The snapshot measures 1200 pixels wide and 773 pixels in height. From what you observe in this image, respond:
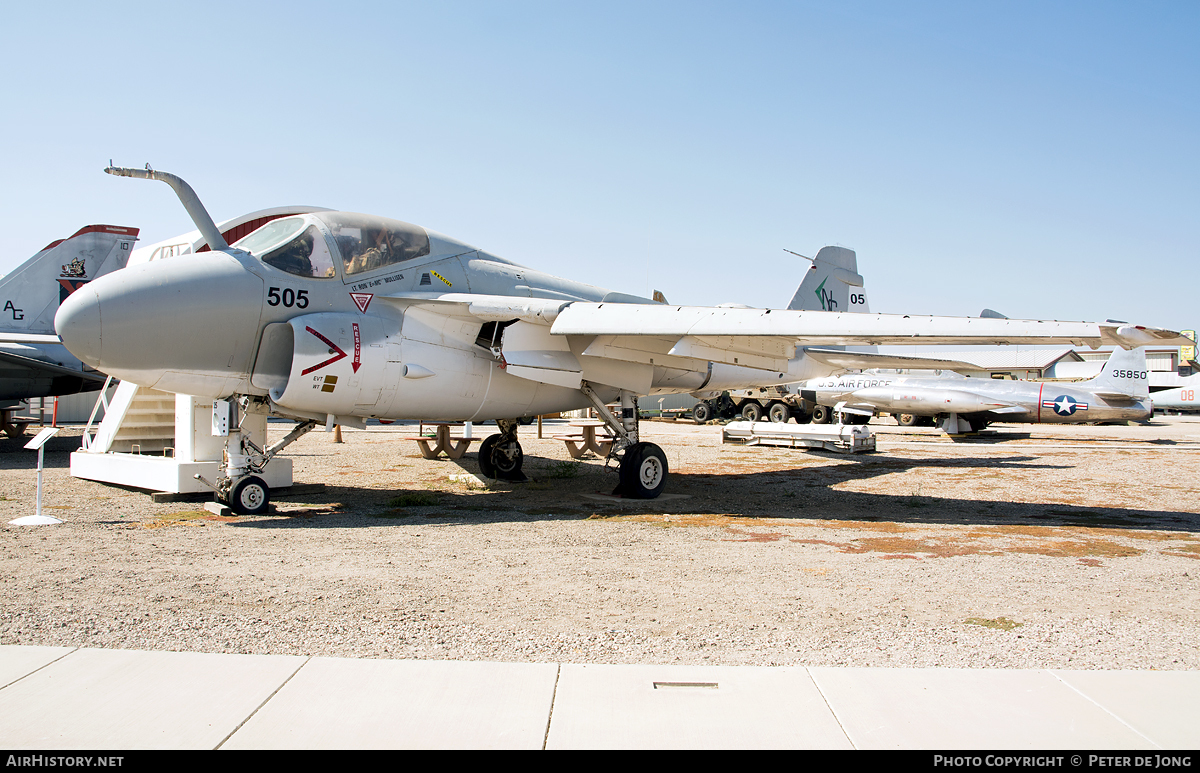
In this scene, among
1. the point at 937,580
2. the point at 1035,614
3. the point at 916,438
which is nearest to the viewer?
the point at 1035,614

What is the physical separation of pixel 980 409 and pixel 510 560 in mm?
20922

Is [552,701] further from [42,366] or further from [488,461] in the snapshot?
[42,366]

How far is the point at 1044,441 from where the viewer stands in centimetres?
2231

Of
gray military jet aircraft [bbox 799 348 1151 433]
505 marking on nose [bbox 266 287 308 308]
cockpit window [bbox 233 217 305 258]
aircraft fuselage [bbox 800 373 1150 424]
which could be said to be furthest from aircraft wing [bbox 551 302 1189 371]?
aircraft fuselage [bbox 800 373 1150 424]

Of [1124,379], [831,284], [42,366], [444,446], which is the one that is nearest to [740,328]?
[831,284]

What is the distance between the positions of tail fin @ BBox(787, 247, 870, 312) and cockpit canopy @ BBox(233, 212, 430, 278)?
9.11 meters

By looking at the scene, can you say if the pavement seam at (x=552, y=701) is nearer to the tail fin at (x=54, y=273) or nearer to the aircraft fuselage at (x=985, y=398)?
the tail fin at (x=54, y=273)

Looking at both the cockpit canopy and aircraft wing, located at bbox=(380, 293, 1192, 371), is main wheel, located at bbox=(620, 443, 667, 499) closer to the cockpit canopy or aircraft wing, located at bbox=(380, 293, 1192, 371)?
aircraft wing, located at bbox=(380, 293, 1192, 371)

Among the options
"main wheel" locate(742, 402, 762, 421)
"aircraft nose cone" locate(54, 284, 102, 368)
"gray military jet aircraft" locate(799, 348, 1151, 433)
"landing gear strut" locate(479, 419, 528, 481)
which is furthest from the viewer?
"main wheel" locate(742, 402, 762, 421)

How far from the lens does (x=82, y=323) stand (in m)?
7.58

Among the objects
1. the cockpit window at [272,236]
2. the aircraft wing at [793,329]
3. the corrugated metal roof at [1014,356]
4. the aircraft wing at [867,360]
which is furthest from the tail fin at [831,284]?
the corrugated metal roof at [1014,356]

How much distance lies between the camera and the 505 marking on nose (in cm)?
846
